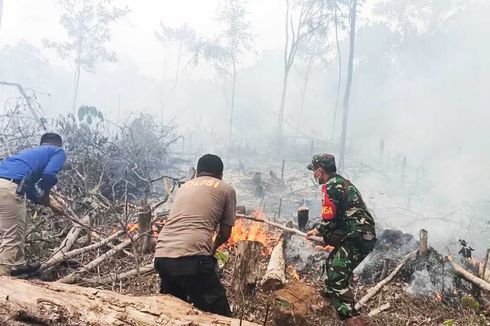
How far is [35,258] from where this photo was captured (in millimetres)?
5156

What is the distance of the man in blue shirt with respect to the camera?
169 inches

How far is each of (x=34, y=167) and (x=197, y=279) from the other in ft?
8.72

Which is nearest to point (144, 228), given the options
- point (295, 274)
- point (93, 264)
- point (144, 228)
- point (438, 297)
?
point (144, 228)

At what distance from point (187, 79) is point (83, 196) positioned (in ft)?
135

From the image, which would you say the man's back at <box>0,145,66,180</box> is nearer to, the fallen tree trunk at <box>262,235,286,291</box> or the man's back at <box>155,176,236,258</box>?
the man's back at <box>155,176,236,258</box>

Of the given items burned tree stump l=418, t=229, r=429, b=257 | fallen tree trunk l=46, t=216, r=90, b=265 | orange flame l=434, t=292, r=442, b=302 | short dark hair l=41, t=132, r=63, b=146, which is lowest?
orange flame l=434, t=292, r=442, b=302

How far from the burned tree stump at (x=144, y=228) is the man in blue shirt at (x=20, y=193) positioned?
116cm

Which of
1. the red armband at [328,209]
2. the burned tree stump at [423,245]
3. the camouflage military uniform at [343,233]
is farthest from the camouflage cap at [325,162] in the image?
the burned tree stump at [423,245]

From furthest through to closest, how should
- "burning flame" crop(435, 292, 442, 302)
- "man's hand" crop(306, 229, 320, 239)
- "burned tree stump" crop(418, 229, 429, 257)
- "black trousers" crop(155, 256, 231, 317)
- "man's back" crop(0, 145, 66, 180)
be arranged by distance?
"burned tree stump" crop(418, 229, 429, 257) → "burning flame" crop(435, 292, 442, 302) → "man's back" crop(0, 145, 66, 180) → "man's hand" crop(306, 229, 320, 239) → "black trousers" crop(155, 256, 231, 317)

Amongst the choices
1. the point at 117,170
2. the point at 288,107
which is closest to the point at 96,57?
the point at 288,107

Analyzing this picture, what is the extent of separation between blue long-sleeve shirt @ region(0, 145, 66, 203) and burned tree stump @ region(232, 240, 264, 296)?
2369mm

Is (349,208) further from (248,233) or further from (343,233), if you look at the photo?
(248,233)

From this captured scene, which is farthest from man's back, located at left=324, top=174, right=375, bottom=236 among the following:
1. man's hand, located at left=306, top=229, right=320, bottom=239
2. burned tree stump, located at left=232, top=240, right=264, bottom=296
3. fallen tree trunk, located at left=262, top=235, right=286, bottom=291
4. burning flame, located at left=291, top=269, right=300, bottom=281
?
burning flame, located at left=291, top=269, right=300, bottom=281

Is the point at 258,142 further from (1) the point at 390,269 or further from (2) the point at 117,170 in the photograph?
(1) the point at 390,269
